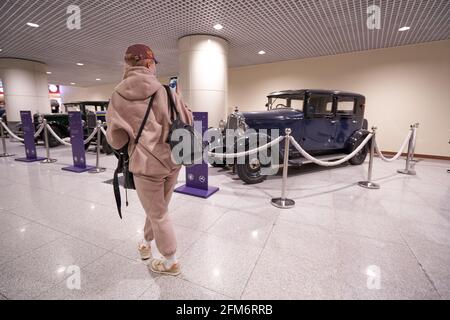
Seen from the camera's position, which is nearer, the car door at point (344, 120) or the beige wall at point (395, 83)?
the car door at point (344, 120)

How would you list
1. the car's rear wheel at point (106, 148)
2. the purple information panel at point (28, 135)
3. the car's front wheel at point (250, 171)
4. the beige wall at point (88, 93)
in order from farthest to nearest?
1. the beige wall at point (88, 93)
2. the car's rear wheel at point (106, 148)
3. the purple information panel at point (28, 135)
4. the car's front wheel at point (250, 171)

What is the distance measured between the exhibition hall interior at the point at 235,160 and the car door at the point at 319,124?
4cm

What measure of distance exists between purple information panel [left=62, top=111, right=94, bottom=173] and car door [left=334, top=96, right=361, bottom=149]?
212 inches

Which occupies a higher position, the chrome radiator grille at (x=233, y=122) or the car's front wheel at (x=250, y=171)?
the chrome radiator grille at (x=233, y=122)

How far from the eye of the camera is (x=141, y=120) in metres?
1.37

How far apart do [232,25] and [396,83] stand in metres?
5.23

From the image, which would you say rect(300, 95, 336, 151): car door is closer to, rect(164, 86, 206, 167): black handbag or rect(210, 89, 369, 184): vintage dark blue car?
rect(210, 89, 369, 184): vintage dark blue car

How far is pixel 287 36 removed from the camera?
19.4 feet

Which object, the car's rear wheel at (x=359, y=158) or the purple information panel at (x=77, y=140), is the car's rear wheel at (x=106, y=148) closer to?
the purple information panel at (x=77, y=140)

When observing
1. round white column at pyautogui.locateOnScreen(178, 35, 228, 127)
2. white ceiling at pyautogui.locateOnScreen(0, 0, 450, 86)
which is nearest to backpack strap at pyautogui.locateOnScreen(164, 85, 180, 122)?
white ceiling at pyautogui.locateOnScreen(0, 0, 450, 86)

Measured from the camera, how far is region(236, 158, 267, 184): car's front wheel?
3.86 m

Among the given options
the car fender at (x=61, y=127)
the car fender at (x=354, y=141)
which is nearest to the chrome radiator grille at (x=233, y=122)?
the car fender at (x=354, y=141)

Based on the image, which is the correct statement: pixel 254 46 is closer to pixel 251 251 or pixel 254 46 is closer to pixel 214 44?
pixel 214 44

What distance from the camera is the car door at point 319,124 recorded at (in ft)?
14.8
